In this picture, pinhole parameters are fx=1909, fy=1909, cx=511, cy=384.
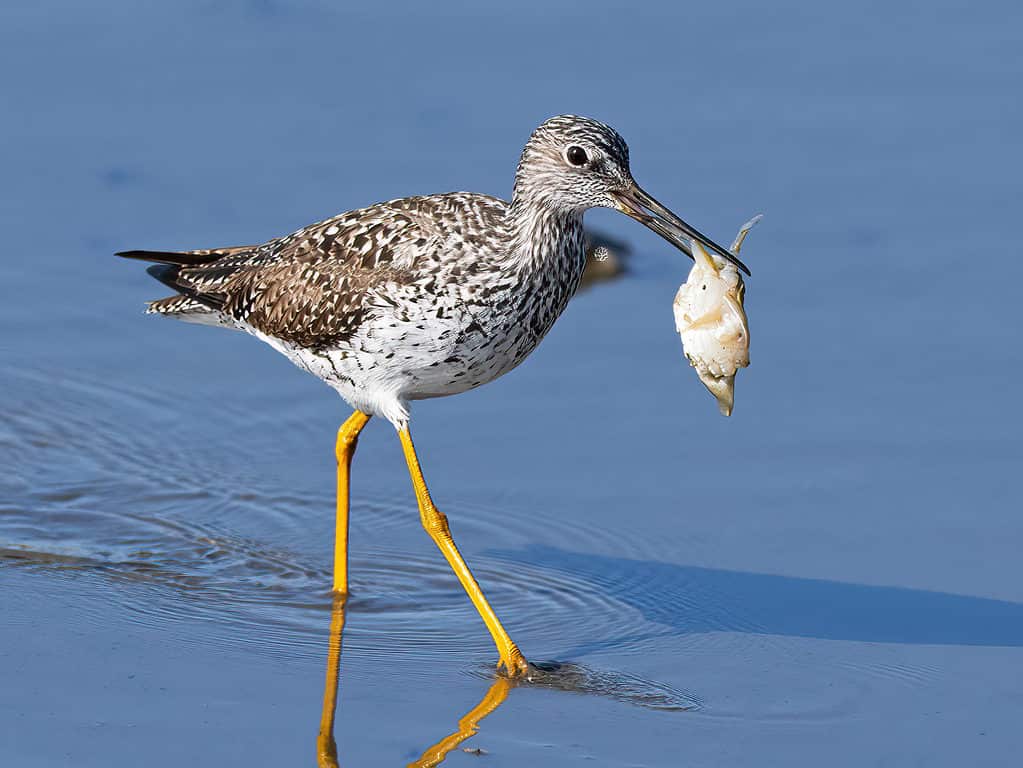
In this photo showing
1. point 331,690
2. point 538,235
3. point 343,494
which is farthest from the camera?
point 343,494

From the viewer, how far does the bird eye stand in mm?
8344

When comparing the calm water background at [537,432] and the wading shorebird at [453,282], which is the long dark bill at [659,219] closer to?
the wading shorebird at [453,282]

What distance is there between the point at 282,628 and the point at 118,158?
5.21 meters

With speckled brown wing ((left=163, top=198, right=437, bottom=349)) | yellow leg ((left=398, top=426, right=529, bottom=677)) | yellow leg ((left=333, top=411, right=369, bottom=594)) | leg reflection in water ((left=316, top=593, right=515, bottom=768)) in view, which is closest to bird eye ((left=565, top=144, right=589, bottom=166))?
speckled brown wing ((left=163, top=198, right=437, bottom=349))

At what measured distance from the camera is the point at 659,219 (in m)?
8.27

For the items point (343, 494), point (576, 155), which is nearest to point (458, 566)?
point (343, 494)

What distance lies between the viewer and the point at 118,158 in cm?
1271

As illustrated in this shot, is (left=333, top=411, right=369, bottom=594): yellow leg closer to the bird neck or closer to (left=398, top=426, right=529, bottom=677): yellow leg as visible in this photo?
(left=398, top=426, right=529, bottom=677): yellow leg

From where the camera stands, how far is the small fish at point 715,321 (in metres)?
8.01

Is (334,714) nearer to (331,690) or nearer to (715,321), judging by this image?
(331,690)

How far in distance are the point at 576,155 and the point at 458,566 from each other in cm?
192

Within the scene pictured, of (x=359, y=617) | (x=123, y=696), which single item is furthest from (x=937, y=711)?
(x=123, y=696)

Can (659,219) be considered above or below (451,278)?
above

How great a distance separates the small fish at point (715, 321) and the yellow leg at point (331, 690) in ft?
6.44
